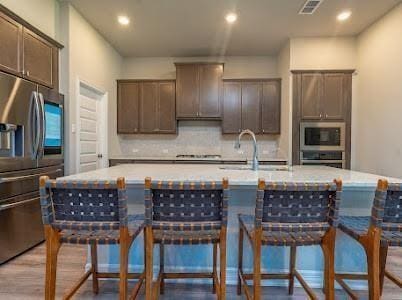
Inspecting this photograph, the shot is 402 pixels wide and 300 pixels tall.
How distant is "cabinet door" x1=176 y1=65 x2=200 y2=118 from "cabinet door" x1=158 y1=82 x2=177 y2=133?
163 millimetres

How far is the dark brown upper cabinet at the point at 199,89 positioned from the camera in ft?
17.0

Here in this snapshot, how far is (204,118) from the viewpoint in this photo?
5.29 meters

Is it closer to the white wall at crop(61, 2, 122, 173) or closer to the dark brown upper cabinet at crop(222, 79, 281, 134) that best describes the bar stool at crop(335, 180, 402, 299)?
the white wall at crop(61, 2, 122, 173)

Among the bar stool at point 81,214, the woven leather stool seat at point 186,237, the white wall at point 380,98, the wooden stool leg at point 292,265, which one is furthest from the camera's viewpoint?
the white wall at point 380,98

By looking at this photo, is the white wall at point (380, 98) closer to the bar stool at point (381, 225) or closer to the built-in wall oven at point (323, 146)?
the built-in wall oven at point (323, 146)

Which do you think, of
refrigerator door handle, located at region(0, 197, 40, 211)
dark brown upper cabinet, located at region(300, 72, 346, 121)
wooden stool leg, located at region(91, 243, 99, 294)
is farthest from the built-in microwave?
refrigerator door handle, located at region(0, 197, 40, 211)

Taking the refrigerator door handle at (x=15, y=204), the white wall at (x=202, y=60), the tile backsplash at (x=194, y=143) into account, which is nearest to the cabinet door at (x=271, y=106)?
the tile backsplash at (x=194, y=143)

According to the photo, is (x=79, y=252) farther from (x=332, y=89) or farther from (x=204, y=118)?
(x=332, y=89)

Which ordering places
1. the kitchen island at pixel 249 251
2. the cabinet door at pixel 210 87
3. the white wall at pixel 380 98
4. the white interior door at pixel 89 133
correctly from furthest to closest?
the cabinet door at pixel 210 87
the white interior door at pixel 89 133
the white wall at pixel 380 98
the kitchen island at pixel 249 251

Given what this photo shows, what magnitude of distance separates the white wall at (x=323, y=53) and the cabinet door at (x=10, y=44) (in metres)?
3.82

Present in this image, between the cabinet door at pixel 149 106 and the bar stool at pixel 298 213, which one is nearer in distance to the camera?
the bar stool at pixel 298 213

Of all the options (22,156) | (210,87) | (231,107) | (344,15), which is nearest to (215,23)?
(210,87)

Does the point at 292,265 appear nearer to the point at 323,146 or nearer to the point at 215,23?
the point at 323,146

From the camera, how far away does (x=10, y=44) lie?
2719 millimetres
